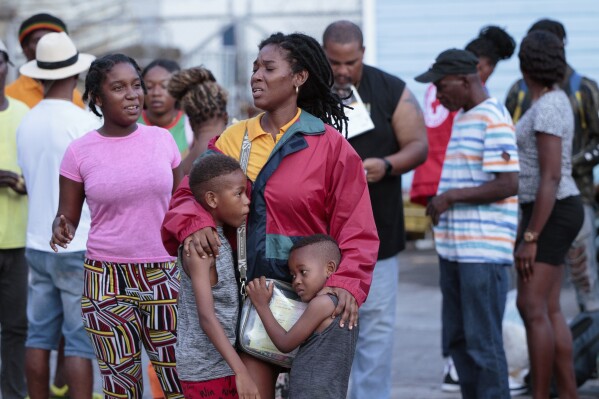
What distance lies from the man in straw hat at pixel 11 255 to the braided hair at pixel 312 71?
245 cm

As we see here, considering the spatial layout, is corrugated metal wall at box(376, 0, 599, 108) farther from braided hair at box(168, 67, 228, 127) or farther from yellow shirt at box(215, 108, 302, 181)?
yellow shirt at box(215, 108, 302, 181)

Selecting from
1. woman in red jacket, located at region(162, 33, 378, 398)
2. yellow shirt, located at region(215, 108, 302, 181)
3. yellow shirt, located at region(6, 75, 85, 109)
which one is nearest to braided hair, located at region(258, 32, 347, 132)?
woman in red jacket, located at region(162, 33, 378, 398)

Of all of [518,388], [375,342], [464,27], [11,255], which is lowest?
[518,388]

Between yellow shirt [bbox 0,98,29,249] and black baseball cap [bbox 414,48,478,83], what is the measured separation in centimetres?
241

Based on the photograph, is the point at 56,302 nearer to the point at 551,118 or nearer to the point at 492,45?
the point at 551,118

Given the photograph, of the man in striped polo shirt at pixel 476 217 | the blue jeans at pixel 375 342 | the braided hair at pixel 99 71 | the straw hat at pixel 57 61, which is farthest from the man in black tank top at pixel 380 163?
the straw hat at pixel 57 61

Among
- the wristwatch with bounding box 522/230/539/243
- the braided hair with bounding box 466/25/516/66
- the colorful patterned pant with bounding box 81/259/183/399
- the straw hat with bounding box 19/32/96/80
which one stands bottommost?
the colorful patterned pant with bounding box 81/259/183/399

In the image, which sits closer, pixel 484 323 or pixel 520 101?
pixel 484 323

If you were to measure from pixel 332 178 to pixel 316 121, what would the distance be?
255mm

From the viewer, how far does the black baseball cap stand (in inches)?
231

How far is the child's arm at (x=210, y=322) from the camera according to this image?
12.8 ft

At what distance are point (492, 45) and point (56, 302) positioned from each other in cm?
345

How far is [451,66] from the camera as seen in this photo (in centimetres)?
588

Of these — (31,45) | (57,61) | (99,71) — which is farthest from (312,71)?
(31,45)
